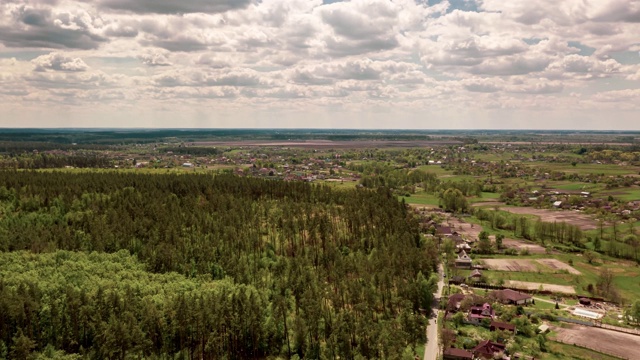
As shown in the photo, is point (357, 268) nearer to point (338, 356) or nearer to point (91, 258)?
point (338, 356)

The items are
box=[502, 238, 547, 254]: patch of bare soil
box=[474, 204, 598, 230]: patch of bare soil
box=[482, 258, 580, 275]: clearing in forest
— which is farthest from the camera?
box=[474, 204, 598, 230]: patch of bare soil

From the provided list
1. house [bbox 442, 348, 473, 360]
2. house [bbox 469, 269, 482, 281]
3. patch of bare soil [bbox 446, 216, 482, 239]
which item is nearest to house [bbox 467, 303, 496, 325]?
house [bbox 442, 348, 473, 360]

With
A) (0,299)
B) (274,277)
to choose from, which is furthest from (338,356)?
(0,299)

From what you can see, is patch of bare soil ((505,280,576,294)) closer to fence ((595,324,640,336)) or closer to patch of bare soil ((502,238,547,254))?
fence ((595,324,640,336))

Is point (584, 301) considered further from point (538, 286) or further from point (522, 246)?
point (522, 246)

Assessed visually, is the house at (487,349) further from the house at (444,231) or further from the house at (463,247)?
the house at (444,231)

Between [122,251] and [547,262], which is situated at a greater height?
[122,251]
